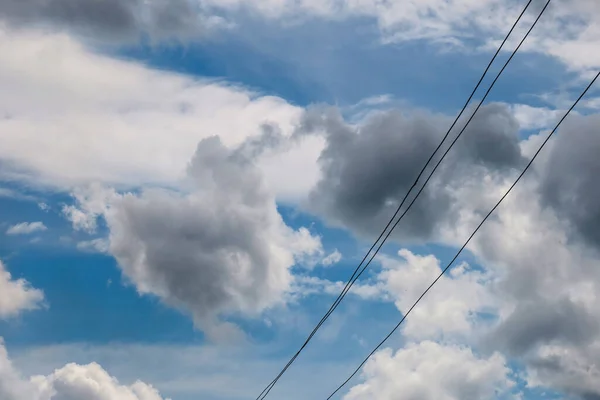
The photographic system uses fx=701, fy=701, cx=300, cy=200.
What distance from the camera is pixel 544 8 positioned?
38750 millimetres

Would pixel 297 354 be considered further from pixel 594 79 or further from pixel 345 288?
pixel 594 79

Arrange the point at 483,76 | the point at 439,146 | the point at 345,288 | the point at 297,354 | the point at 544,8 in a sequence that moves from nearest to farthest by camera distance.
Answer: the point at 544,8 → the point at 483,76 → the point at 439,146 → the point at 345,288 → the point at 297,354

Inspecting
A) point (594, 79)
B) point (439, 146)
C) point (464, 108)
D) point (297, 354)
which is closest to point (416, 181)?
point (439, 146)

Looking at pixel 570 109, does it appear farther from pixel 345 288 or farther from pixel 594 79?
pixel 345 288

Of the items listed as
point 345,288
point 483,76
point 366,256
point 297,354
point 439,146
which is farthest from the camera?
point 297,354

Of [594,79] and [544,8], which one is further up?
[544,8]

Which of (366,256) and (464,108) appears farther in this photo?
(366,256)

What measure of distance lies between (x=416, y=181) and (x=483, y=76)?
10616 mm

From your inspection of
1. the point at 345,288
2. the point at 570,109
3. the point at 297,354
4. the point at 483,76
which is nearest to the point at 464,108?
the point at 483,76

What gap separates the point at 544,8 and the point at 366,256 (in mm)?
27071

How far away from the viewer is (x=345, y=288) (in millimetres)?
64188

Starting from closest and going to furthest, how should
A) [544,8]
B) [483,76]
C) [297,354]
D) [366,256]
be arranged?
[544,8]
[483,76]
[366,256]
[297,354]

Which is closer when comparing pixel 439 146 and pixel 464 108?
pixel 464 108

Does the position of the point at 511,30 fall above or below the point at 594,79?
above
